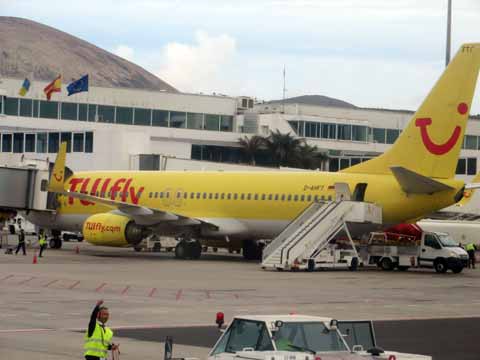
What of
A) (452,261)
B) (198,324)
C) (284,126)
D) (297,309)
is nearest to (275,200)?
(452,261)

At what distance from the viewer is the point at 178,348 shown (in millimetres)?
21500

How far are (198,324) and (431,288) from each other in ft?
50.1

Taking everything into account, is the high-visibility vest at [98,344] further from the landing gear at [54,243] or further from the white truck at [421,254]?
the landing gear at [54,243]

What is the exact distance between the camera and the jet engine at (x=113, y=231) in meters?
51.8

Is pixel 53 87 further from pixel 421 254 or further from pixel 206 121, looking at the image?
pixel 421 254

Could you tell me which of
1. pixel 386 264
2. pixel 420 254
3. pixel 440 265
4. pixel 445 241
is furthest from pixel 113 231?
pixel 445 241

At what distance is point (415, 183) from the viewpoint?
147ft

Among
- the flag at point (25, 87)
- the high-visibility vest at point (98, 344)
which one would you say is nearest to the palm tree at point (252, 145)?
the flag at point (25, 87)

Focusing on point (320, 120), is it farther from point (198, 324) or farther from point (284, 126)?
point (198, 324)

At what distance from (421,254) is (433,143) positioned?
586cm

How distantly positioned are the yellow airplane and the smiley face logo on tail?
4 cm

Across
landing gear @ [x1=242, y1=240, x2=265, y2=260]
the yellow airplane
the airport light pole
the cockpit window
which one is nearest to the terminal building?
the yellow airplane

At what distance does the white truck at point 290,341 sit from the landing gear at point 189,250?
125 feet

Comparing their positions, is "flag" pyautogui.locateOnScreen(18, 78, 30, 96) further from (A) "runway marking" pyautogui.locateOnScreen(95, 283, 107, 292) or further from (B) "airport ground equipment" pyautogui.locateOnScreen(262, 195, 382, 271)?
(A) "runway marking" pyautogui.locateOnScreen(95, 283, 107, 292)
